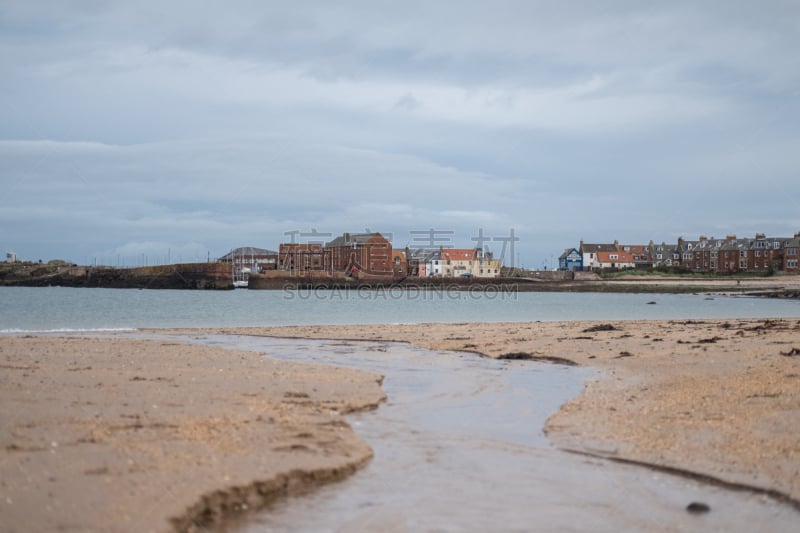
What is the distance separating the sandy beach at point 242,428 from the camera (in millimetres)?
6629

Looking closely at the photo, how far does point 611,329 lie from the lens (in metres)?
29.9

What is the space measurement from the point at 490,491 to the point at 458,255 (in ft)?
515

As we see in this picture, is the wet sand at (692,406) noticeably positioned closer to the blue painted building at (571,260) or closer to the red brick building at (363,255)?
the red brick building at (363,255)

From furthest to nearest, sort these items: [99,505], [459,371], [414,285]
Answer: [414,285] < [459,371] < [99,505]

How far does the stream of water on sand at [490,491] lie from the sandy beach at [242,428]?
1.15ft

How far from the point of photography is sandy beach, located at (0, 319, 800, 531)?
6629 mm

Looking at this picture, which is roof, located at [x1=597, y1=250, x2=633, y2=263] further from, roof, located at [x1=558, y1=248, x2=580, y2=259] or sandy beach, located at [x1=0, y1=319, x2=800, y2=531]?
sandy beach, located at [x1=0, y1=319, x2=800, y2=531]

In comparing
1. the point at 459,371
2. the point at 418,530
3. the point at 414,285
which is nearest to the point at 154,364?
the point at 459,371

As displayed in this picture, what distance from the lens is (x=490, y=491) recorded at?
24.9 ft

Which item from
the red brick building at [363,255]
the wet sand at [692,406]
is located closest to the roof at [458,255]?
the red brick building at [363,255]

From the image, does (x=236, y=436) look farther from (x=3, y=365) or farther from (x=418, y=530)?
(x=3, y=365)

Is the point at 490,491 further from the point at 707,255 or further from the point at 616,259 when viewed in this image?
the point at 616,259

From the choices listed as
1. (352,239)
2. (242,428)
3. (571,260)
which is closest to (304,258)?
(352,239)

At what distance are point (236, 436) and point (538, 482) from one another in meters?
3.67
